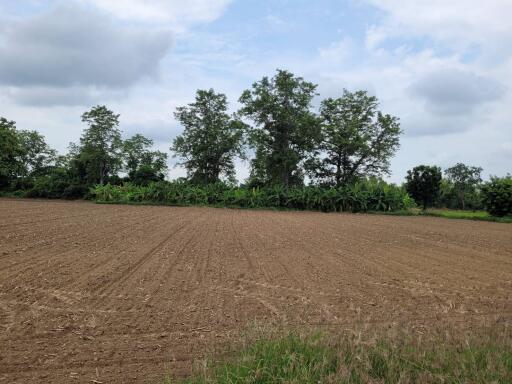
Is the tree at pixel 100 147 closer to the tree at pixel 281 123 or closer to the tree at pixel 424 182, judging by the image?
the tree at pixel 281 123

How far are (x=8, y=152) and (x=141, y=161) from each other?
51.6ft

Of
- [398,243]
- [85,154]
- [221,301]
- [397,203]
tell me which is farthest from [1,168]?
[221,301]

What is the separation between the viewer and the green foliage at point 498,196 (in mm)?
34397

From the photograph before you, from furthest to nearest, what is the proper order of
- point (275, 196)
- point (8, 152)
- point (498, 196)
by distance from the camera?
point (8, 152) → point (275, 196) → point (498, 196)

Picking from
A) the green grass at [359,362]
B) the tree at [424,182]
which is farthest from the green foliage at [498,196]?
the green grass at [359,362]

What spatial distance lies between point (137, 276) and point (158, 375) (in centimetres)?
488

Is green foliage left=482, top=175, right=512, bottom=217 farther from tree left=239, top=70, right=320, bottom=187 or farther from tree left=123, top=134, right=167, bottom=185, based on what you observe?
tree left=123, top=134, right=167, bottom=185

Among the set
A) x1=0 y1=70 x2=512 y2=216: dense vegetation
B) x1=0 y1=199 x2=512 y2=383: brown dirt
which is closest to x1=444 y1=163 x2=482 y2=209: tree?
x1=0 y1=70 x2=512 y2=216: dense vegetation

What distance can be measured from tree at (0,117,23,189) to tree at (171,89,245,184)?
63.8 feet

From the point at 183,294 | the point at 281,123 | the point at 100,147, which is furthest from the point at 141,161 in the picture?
the point at 183,294

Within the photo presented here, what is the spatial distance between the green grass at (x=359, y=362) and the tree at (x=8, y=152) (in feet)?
184

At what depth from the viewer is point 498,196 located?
3462 centimetres

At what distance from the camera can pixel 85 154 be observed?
5366 cm

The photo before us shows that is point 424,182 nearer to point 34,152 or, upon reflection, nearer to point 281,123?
point 281,123
